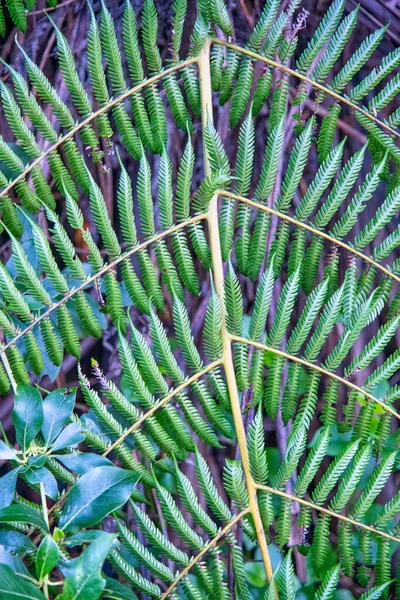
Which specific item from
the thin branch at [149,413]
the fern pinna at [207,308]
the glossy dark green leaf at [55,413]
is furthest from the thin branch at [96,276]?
the thin branch at [149,413]

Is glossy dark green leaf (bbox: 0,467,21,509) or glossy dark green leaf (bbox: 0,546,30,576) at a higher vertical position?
glossy dark green leaf (bbox: 0,467,21,509)

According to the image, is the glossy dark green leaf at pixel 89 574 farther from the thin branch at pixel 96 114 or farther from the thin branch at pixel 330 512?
the thin branch at pixel 96 114

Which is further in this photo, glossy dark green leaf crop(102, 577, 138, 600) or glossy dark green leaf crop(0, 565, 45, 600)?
glossy dark green leaf crop(102, 577, 138, 600)

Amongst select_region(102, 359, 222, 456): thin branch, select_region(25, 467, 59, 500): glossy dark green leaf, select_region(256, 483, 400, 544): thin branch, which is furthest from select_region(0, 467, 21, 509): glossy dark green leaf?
select_region(256, 483, 400, 544): thin branch

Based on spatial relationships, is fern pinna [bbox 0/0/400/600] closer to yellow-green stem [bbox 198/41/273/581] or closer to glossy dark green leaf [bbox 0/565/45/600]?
yellow-green stem [bbox 198/41/273/581]

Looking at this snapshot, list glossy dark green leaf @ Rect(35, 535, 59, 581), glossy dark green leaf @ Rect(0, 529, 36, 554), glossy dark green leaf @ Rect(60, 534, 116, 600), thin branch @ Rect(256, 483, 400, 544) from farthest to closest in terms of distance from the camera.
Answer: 1. thin branch @ Rect(256, 483, 400, 544)
2. glossy dark green leaf @ Rect(0, 529, 36, 554)
3. glossy dark green leaf @ Rect(35, 535, 59, 581)
4. glossy dark green leaf @ Rect(60, 534, 116, 600)

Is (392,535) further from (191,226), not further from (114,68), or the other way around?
(114,68)
